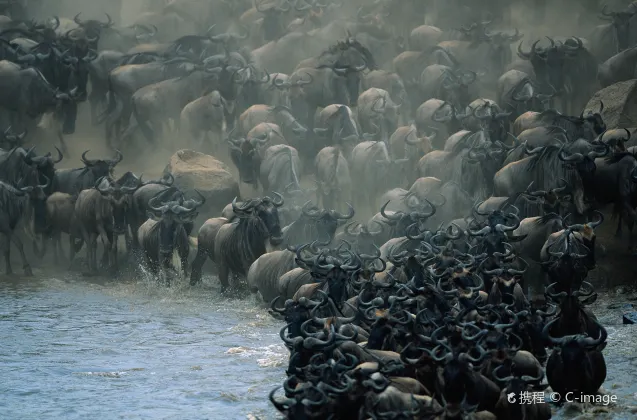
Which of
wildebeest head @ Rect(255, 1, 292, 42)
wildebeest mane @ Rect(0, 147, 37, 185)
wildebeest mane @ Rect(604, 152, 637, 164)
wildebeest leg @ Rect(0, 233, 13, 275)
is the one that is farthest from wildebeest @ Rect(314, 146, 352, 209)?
wildebeest head @ Rect(255, 1, 292, 42)

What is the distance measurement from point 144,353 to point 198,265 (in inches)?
200

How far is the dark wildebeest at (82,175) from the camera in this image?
25859 mm

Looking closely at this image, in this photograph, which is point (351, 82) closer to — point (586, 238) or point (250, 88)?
point (250, 88)

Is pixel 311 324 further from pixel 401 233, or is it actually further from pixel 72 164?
pixel 72 164

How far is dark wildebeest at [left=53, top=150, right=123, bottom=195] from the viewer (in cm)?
2586

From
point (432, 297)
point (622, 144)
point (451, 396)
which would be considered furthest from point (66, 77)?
point (451, 396)

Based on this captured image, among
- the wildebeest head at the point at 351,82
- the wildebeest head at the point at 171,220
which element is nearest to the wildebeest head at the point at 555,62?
the wildebeest head at the point at 351,82

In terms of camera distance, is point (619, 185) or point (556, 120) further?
point (556, 120)

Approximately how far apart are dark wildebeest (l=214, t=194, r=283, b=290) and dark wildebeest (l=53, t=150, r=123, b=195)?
471 cm

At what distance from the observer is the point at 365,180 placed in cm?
2670

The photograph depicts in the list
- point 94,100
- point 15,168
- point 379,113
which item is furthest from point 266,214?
point 94,100

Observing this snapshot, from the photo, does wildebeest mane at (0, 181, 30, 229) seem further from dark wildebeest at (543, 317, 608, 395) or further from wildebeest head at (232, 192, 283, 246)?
dark wildebeest at (543, 317, 608, 395)

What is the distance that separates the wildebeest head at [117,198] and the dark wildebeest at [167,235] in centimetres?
104

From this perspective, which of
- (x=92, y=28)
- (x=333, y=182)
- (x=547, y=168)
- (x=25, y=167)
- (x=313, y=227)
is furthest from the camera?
(x=92, y=28)
